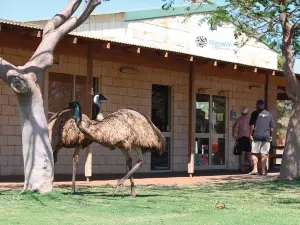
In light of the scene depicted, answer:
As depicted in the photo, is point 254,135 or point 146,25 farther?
point 146,25

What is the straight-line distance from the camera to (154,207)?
28.4 feet

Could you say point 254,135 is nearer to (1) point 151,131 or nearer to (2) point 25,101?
(1) point 151,131

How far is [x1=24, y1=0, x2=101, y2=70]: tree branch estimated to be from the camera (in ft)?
32.1

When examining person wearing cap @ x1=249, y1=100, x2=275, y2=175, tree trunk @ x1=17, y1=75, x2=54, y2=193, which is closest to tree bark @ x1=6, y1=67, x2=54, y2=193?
tree trunk @ x1=17, y1=75, x2=54, y2=193

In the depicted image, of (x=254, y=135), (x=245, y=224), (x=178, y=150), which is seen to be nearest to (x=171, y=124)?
(x=178, y=150)

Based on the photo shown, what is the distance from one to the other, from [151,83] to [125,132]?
7427 mm

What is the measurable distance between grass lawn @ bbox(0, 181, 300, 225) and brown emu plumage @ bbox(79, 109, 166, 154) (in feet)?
2.72

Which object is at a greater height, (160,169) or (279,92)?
(279,92)

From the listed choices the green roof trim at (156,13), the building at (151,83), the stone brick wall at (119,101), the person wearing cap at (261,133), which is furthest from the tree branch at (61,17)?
the green roof trim at (156,13)

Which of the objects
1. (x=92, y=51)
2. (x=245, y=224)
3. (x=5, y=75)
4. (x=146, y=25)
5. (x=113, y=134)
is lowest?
(x=245, y=224)

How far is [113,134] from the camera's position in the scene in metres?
9.64

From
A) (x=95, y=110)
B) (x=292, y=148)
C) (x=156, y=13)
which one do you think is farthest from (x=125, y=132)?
(x=156, y=13)

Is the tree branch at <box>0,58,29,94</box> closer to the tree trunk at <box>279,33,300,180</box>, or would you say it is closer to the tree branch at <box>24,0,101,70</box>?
the tree branch at <box>24,0,101,70</box>

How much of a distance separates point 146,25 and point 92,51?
765 cm
